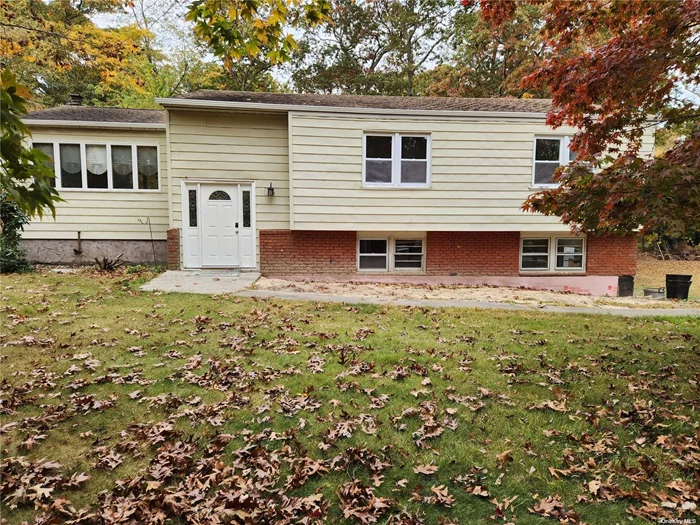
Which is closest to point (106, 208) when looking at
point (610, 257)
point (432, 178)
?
point (432, 178)

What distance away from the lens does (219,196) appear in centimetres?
1122

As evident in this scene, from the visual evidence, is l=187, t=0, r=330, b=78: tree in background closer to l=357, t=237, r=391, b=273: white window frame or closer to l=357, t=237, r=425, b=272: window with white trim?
l=357, t=237, r=391, b=273: white window frame

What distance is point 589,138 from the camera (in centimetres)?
483

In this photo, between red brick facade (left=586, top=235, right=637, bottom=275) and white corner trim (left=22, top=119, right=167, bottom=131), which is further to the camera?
red brick facade (left=586, top=235, right=637, bottom=275)

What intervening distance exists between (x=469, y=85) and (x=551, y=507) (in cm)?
2412

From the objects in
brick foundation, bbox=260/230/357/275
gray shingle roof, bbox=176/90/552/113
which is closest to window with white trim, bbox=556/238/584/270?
gray shingle roof, bbox=176/90/552/113

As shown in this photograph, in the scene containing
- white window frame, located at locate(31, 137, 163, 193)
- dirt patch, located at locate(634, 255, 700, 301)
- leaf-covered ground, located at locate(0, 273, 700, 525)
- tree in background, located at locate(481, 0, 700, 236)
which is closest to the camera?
leaf-covered ground, located at locate(0, 273, 700, 525)

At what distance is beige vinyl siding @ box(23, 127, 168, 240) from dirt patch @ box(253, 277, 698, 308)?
459cm

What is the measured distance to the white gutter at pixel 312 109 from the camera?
1045cm

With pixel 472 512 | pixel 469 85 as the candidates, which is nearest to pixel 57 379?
pixel 472 512

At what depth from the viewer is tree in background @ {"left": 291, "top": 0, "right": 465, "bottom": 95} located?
24.1 m

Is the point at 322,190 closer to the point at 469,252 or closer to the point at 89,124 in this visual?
the point at 469,252

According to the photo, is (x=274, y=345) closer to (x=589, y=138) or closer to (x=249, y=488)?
(x=249, y=488)

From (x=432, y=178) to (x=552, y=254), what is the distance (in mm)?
4574
